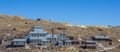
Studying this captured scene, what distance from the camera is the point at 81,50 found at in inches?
3930

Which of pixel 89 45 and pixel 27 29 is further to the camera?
pixel 27 29

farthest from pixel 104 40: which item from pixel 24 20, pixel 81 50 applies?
pixel 24 20

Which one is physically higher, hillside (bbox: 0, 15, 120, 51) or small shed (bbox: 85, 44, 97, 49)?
hillside (bbox: 0, 15, 120, 51)

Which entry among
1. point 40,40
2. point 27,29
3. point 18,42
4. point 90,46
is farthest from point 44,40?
point 27,29

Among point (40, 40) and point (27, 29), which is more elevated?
point (27, 29)

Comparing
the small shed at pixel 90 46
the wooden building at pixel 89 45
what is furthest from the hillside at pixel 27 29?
the small shed at pixel 90 46

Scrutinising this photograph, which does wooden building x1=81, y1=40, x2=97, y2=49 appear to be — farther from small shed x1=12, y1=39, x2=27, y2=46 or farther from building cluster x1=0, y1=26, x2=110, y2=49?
small shed x1=12, y1=39, x2=27, y2=46

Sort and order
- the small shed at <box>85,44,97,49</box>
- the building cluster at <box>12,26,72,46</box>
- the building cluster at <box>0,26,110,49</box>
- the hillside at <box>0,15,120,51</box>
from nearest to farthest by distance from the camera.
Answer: the building cluster at <box>12,26,72,46</box> → the building cluster at <box>0,26,110,49</box> → the small shed at <box>85,44,97,49</box> → the hillside at <box>0,15,120,51</box>

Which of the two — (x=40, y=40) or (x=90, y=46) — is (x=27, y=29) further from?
(x=90, y=46)

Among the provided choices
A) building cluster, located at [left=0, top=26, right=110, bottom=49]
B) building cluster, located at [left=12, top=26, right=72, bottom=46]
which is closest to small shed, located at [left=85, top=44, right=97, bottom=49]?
building cluster, located at [left=0, top=26, right=110, bottom=49]

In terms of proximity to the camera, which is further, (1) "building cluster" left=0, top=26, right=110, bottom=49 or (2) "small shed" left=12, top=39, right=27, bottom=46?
(1) "building cluster" left=0, top=26, right=110, bottom=49

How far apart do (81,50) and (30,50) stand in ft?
55.2

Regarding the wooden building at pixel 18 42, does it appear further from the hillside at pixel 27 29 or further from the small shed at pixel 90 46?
the small shed at pixel 90 46

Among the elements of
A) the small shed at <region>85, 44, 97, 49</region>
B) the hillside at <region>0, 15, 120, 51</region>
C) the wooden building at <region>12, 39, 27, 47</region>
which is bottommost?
the small shed at <region>85, 44, 97, 49</region>
